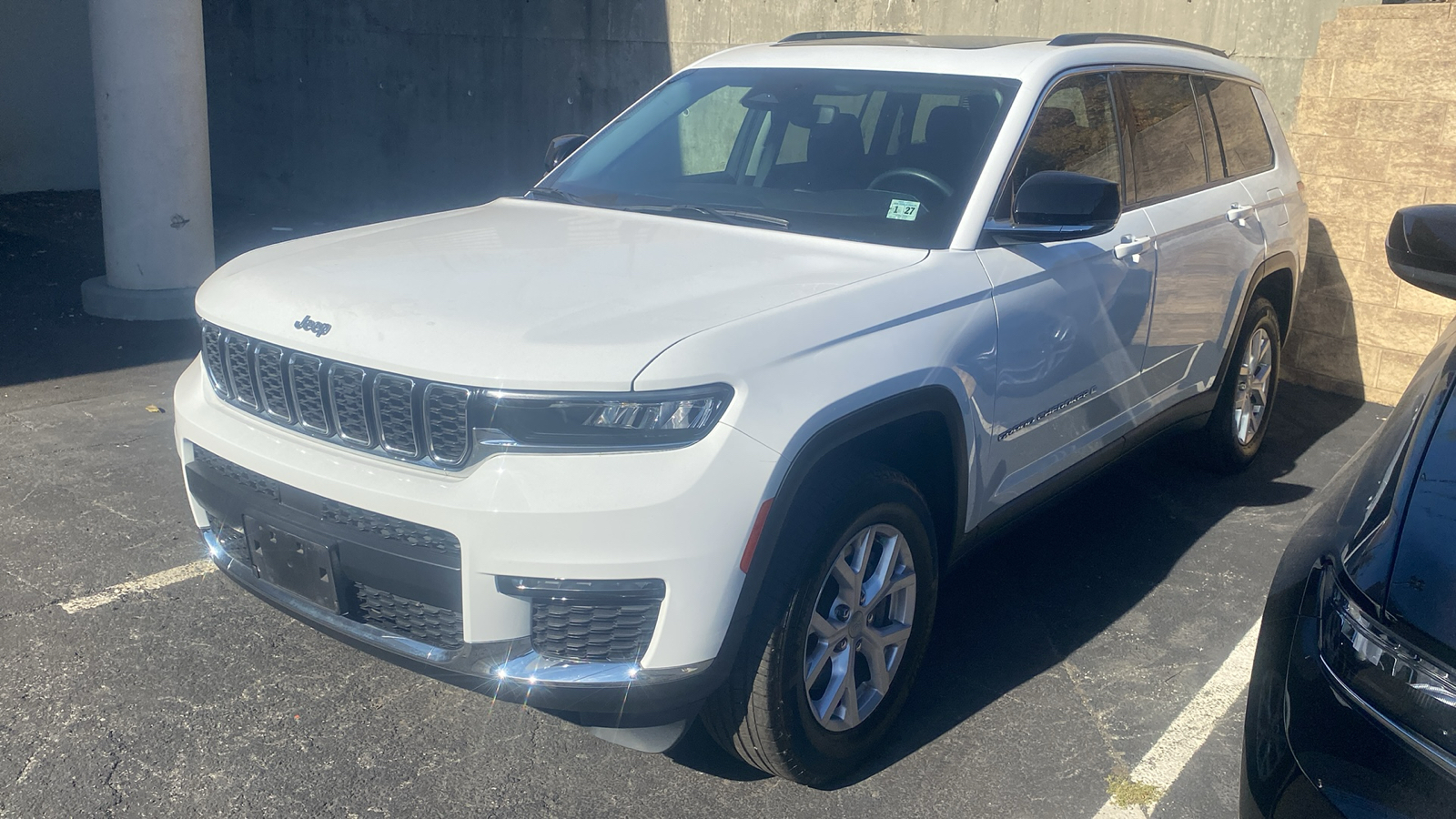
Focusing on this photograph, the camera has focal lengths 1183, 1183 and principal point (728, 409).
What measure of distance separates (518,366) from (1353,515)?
64.6 inches

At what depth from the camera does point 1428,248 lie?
2.90 meters

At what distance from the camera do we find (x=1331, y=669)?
1.99 m

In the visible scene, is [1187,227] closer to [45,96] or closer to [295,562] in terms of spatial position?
[295,562]

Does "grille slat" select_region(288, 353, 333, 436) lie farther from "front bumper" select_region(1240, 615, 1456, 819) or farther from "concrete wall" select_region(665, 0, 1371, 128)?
"concrete wall" select_region(665, 0, 1371, 128)

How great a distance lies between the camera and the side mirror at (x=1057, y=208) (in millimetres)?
3254

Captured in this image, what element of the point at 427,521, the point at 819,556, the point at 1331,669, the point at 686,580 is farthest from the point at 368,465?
the point at 1331,669

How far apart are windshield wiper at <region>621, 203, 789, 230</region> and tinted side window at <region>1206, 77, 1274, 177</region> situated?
2.39 meters

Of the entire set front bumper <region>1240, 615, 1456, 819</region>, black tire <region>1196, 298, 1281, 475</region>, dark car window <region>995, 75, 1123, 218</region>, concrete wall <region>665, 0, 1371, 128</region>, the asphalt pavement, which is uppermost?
concrete wall <region>665, 0, 1371, 128</region>

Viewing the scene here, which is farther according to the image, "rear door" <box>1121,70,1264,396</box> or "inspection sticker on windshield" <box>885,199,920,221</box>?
"rear door" <box>1121,70,1264,396</box>

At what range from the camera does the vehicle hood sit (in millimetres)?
2469

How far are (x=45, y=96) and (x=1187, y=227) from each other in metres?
12.0

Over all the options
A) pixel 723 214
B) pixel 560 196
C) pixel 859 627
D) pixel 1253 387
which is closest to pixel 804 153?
pixel 723 214

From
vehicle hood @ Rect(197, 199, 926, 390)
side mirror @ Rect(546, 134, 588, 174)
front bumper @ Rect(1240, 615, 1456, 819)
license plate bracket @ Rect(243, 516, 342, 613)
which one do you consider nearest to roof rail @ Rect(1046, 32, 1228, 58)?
vehicle hood @ Rect(197, 199, 926, 390)

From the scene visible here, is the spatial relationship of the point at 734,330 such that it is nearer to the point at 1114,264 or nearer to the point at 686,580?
the point at 686,580
